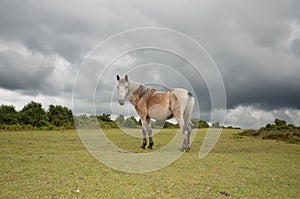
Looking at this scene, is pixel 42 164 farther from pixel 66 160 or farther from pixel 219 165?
pixel 219 165

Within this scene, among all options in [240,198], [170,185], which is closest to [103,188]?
[170,185]

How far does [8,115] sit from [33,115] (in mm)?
2175

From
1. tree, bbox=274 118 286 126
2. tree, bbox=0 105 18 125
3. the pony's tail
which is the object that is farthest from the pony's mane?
tree, bbox=274 118 286 126

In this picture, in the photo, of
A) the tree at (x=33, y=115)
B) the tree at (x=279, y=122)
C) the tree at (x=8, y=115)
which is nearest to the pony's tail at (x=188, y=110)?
the tree at (x=33, y=115)

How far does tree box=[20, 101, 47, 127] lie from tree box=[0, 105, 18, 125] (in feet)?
1.96

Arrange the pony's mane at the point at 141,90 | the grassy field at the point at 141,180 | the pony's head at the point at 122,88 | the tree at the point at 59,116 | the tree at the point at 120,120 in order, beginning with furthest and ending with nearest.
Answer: the tree at the point at 59,116, the pony's mane at the point at 141,90, the tree at the point at 120,120, the pony's head at the point at 122,88, the grassy field at the point at 141,180

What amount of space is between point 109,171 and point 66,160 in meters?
2.16

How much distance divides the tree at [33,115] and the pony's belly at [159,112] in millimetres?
17228

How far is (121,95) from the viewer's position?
1186 cm

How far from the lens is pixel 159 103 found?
1213 centimetres

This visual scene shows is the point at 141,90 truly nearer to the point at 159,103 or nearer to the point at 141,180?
the point at 159,103

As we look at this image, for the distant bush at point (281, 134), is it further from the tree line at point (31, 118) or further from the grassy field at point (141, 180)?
the tree line at point (31, 118)

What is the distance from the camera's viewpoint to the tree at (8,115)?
2531 cm

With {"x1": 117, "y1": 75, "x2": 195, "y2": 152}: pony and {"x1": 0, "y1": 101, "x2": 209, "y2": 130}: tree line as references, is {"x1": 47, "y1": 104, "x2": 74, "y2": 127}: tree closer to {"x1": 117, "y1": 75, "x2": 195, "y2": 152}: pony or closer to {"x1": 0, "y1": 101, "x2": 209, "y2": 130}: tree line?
{"x1": 0, "y1": 101, "x2": 209, "y2": 130}: tree line
